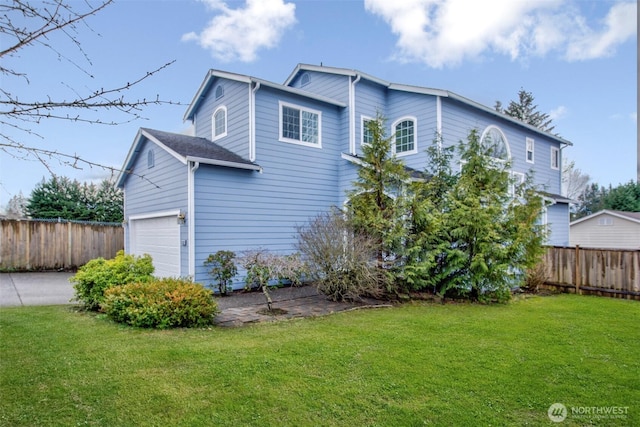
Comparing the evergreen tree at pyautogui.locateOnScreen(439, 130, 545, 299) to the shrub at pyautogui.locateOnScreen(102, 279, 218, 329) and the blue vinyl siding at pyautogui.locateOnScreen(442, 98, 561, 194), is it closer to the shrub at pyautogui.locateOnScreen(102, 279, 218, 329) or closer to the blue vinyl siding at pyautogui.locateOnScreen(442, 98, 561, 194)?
the blue vinyl siding at pyautogui.locateOnScreen(442, 98, 561, 194)

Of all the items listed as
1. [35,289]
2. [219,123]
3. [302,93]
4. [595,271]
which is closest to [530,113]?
[595,271]

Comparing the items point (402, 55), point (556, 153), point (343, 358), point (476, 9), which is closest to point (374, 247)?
point (343, 358)

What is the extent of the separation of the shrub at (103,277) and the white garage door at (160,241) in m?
2.23

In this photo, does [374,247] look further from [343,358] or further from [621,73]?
→ [621,73]

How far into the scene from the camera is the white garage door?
10.1 metres

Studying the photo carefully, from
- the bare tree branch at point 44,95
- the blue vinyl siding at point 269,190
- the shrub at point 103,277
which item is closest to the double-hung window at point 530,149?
the blue vinyl siding at point 269,190

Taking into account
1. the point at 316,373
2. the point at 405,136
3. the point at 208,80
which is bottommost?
the point at 316,373

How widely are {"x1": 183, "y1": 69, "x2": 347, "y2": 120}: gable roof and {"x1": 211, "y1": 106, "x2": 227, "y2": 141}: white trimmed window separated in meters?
0.94

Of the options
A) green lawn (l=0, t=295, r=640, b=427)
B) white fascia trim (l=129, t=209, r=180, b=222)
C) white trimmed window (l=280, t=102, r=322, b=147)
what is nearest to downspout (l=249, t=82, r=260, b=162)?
white trimmed window (l=280, t=102, r=322, b=147)

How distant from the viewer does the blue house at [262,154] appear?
988 centimetres

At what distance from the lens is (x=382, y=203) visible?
8.96m

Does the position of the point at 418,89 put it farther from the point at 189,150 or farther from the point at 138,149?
the point at 138,149

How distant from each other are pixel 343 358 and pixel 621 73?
11.8 meters

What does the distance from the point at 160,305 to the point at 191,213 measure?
154 inches
